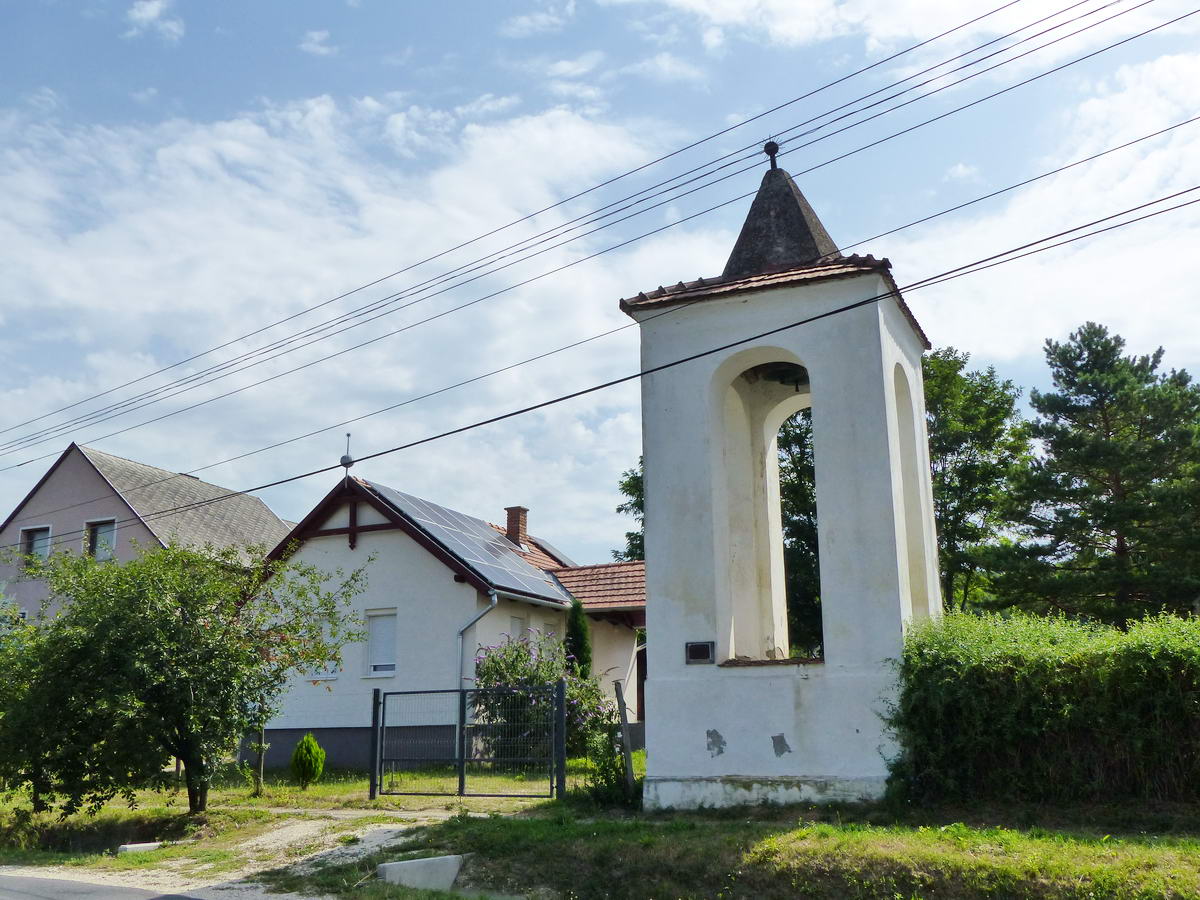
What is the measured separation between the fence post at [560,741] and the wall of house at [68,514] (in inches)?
804

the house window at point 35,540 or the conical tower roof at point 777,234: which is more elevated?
the conical tower roof at point 777,234

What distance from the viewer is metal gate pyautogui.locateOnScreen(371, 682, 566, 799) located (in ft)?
43.0

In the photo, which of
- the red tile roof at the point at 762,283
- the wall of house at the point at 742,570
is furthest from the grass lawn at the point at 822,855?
the red tile roof at the point at 762,283

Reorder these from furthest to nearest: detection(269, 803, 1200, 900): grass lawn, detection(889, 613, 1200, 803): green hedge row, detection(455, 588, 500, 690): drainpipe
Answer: detection(455, 588, 500, 690): drainpipe < detection(889, 613, 1200, 803): green hedge row < detection(269, 803, 1200, 900): grass lawn

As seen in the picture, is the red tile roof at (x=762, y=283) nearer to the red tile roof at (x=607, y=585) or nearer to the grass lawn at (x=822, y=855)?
the grass lawn at (x=822, y=855)

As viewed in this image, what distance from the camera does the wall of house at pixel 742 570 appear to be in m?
10.5

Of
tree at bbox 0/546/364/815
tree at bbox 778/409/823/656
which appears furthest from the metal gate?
tree at bbox 778/409/823/656

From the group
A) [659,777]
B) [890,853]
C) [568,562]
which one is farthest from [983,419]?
[890,853]

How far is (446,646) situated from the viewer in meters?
20.6

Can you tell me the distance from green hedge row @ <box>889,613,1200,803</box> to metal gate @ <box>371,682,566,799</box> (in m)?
4.82

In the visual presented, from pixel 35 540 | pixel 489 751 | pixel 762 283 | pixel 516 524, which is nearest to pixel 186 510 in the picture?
pixel 35 540

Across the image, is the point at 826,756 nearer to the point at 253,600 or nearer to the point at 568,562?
the point at 253,600

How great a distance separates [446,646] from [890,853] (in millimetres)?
13717

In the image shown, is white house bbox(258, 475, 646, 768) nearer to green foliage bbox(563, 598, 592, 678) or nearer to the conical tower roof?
green foliage bbox(563, 598, 592, 678)
